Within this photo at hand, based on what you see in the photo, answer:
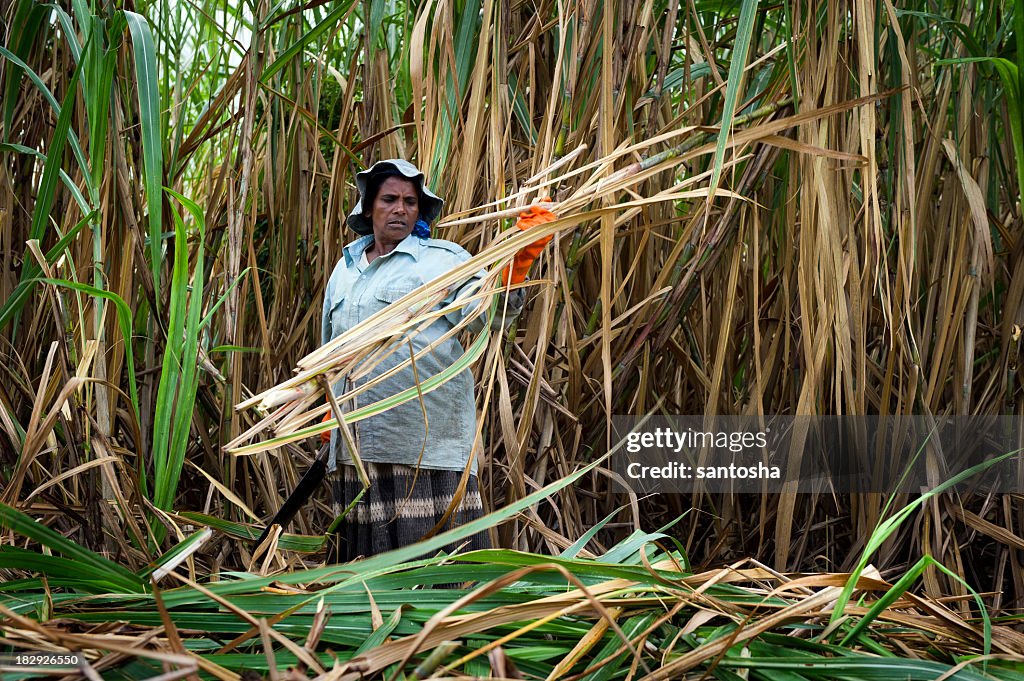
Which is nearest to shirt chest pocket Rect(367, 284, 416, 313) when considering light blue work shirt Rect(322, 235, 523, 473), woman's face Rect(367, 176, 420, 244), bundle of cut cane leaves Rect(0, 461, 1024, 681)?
light blue work shirt Rect(322, 235, 523, 473)

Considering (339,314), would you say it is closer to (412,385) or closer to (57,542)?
(412,385)

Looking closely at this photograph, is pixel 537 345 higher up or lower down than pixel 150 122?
lower down

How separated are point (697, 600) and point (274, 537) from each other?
0.59 m

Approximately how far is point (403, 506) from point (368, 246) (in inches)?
19.7

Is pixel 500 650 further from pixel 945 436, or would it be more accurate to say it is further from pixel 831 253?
pixel 945 436

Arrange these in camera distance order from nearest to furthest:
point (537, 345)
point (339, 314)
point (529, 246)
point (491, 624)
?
1. point (491, 624)
2. point (529, 246)
3. point (537, 345)
4. point (339, 314)

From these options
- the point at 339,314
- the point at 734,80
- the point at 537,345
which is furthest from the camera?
the point at 339,314

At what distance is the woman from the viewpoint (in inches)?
63.2

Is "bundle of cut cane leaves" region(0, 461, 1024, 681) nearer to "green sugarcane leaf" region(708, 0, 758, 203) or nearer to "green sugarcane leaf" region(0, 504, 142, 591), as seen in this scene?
"green sugarcane leaf" region(0, 504, 142, 591)

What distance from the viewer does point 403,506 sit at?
161cm

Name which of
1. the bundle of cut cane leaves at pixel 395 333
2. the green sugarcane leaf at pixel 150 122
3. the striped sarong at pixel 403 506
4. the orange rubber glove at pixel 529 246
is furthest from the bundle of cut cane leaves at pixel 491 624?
the striped sarong at pixel 403 506

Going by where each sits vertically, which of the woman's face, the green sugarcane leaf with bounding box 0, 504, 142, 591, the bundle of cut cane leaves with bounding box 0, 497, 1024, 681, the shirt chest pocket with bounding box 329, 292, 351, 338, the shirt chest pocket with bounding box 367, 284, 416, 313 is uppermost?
the woman's face

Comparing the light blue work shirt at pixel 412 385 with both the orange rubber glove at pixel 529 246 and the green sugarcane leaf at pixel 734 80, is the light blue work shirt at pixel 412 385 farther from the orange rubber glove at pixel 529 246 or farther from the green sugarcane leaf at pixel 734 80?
the green sugarcane leaf at pixel 734 80

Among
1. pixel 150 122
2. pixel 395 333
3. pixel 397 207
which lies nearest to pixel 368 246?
pixel 397 207
